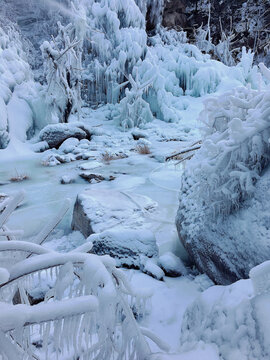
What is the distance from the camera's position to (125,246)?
251 centimetres

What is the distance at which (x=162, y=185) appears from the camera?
545 cm

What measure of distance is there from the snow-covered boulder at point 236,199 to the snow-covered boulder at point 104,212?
1243mm

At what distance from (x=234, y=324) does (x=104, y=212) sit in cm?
246

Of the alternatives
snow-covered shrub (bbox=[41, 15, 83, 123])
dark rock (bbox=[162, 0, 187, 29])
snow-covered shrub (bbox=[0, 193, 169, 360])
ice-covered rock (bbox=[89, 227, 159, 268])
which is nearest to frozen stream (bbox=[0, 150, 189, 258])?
ice-covered rock (bbox=[89, 227, 159, 268])

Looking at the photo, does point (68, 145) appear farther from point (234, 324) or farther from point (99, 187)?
point (234, 324)

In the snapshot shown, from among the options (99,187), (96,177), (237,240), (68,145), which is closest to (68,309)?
(237,240)

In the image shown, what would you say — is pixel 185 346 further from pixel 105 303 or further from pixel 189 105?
pixel 189 105

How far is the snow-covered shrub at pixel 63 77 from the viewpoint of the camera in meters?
9.38

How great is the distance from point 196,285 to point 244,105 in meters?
1.54

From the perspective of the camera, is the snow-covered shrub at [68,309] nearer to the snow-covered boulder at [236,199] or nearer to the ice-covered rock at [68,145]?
the snow-covered boulder at [236,199]

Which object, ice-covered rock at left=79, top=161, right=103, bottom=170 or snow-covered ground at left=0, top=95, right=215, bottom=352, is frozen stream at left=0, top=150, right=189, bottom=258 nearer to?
snow-covered ground at left=0, top=95, right=215, bottom=352

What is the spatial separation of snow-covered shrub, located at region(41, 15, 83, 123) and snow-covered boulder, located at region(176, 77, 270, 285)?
8.69 metres

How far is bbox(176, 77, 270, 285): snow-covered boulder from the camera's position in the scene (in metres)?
1.76

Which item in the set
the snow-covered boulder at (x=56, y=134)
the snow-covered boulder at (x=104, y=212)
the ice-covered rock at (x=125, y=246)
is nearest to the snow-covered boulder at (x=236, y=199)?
the ice-covered rock at (x=125, y=246)
